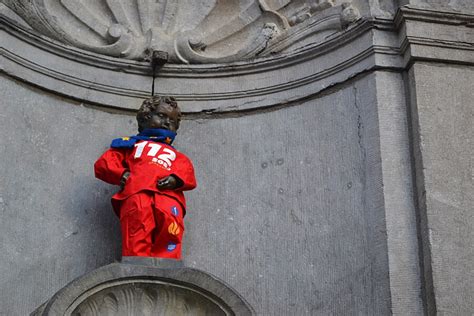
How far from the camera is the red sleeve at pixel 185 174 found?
19.0 feet

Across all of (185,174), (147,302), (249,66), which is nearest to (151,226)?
(185,174)

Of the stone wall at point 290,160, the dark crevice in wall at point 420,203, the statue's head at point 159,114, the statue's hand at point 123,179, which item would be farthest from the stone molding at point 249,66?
the statue's hand at point 123,179

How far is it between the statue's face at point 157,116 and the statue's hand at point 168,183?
17.1 inches

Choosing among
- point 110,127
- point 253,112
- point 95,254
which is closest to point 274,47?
point 253,112

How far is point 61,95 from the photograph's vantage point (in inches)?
256

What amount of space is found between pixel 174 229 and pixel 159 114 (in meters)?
0.78

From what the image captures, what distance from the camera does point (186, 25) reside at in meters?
7.02

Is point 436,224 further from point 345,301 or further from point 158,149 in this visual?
point 158,149

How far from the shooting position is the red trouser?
554 centimetres

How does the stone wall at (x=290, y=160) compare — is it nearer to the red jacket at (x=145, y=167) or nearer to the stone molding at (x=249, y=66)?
the stone molding at (x=249, y=66)

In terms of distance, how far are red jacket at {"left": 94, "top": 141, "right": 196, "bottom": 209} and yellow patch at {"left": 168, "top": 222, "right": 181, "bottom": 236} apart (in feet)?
0.58

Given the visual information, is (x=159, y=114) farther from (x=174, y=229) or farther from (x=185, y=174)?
(x=174, y=229)

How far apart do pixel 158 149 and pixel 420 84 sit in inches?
58.9

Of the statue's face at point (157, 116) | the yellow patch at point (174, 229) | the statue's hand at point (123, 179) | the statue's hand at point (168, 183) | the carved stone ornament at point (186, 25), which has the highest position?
the carved stone ornament at point (186, 25)
